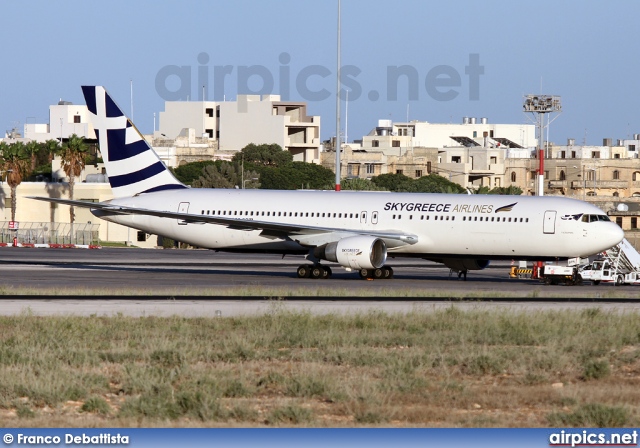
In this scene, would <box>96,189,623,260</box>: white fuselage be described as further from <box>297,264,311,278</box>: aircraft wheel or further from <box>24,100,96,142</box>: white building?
<box>24,100,96,142</box>: white building

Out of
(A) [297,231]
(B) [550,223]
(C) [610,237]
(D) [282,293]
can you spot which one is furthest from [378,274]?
(D) [282,293]

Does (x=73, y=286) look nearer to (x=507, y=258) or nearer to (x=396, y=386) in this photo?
(x=507, y=258)

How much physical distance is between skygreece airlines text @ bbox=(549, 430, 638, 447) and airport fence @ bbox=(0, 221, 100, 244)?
232 feet

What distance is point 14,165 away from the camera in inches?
3762

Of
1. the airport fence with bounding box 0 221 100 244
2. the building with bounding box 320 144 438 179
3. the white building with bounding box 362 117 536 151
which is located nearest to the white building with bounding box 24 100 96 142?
the building with bounding box 320 144 438 179

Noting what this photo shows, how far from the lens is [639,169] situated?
156500 millimetres

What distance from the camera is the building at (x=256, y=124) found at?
516 ft

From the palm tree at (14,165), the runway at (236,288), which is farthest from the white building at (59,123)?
the runway at (236,288)

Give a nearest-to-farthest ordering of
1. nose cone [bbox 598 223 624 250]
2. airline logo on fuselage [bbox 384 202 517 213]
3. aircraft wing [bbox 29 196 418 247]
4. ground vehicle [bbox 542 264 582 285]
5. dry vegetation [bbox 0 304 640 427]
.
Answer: dry vegetation [bbox 0 304 640 427] → nose cone [bbox 598 223 624 250] → airline logo on fuselage [bbox 384 202 517 213] → aircraft wing [bbox 29 196 418 247] → ground vehicle [bbox 542 264 582 285]

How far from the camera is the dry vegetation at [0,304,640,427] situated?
50.6 ft

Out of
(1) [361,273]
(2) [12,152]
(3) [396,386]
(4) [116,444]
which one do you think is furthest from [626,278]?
(2) [12,152]

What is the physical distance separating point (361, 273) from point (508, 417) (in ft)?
94.3

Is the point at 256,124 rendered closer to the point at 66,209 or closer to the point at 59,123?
the point at 59,123

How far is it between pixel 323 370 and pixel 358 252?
74.9ft
